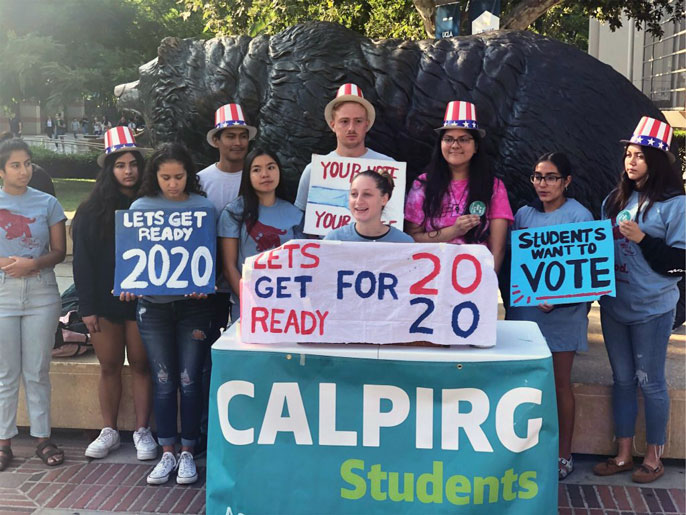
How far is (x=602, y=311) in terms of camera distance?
3738 millimetres

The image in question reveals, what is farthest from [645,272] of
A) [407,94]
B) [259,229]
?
[407,94]

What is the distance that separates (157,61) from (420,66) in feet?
6.56

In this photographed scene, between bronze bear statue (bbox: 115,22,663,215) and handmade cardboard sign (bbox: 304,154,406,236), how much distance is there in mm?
1256

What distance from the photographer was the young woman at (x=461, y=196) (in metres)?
3.63

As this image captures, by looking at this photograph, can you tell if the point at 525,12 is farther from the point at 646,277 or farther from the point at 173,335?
the point at 173,335

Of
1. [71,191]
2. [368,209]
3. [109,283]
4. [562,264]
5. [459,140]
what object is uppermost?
[71,191]

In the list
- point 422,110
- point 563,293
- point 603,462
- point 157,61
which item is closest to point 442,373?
point 563,293

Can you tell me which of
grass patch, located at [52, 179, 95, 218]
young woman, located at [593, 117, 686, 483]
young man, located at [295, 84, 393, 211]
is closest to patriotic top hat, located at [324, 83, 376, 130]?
young man, located at [295, 84, 393, 211]

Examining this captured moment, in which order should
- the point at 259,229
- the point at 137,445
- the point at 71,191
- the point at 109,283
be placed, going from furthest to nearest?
the point at 71,191
the point at 137,445
the point at 109,283
the point at 259,229

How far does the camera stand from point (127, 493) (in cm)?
366

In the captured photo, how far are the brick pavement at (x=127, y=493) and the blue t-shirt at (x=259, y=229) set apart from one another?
1.16 metres

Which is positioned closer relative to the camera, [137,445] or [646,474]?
[646,474]

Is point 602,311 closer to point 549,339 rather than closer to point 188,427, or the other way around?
point 549,339

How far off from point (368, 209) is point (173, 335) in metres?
1.32
